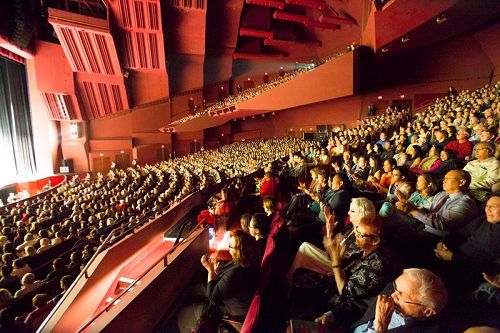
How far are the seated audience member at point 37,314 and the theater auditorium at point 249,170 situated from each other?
0.04ft

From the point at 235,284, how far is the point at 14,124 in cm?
1207

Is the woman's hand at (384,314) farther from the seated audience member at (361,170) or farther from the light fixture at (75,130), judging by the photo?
the light fixture at (75,130)

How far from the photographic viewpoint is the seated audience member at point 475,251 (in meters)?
1.08

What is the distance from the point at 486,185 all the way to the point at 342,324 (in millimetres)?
1375

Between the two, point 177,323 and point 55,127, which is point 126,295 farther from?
point 55,127

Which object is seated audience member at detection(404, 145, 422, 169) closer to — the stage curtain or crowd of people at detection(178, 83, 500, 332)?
crowd of people at detection(178, 83, 500, 332)

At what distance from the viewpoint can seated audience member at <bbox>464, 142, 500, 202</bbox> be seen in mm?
1701

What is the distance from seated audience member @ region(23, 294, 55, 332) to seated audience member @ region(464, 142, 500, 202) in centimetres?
264

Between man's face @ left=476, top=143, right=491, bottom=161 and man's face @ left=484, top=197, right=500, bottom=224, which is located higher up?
man's face @ left=476, top=143, right=491, bottom=161

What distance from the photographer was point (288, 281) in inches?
60.2

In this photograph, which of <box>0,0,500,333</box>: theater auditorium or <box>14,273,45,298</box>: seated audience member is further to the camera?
<box>14,273,45,298</box>: seated audience member

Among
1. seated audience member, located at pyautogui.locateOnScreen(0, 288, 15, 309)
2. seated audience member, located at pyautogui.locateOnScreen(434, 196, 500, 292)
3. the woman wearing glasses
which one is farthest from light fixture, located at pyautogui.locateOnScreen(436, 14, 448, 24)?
seated audience member, located at pyautogui.locateOnScreen(0, 288, 15, 309)

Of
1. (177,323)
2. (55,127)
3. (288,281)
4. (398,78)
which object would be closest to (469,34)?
(398,78)

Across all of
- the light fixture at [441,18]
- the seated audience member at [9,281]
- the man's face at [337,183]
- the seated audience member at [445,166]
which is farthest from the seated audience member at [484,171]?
Answer: the light fixture at [441,18]
